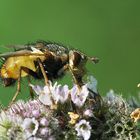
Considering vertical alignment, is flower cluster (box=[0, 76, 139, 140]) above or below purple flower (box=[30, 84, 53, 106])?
below

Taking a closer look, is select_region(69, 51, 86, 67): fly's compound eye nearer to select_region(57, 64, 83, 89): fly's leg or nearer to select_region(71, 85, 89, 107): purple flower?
select_region(57, 64, 83, 89): fly's leg

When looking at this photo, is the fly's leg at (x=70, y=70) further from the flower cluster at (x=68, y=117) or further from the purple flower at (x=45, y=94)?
the purple flower at (x=45, y=94)

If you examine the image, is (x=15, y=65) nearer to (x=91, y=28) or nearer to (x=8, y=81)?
(x=8, y=81)

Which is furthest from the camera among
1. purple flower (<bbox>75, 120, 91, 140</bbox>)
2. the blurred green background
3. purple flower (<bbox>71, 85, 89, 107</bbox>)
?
the blurred green background

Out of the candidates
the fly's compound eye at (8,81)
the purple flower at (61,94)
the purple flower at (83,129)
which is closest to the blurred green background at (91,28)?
the fly's compound eye at (8,81)

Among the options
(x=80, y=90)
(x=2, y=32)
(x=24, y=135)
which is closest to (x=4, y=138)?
(x=24, y=135)

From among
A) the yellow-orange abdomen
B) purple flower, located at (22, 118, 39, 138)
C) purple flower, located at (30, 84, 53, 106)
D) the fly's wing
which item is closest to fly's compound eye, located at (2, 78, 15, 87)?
the yellow-orange abdomen
